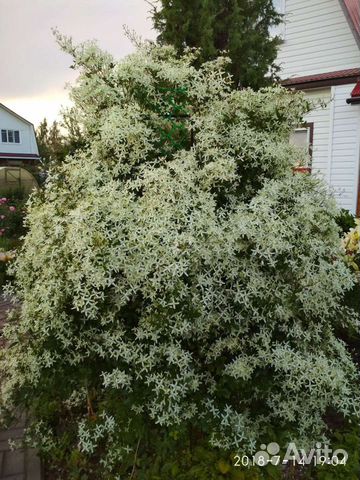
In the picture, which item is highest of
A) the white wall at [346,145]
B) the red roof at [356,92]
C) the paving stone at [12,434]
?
the red roof at [356,92]

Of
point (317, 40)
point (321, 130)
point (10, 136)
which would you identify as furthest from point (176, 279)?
point (10, 136)

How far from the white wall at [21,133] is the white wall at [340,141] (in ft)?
115

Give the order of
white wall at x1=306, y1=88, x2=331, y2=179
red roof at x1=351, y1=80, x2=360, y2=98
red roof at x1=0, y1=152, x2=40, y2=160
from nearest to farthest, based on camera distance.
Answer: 1. red roof at x1=351, y1=80, x2=360, y2=98
2. white wall at x1=306, y1=88, x2=331, y2=179
3. red roof at x1=0, y1=152, x2=40, y2=160

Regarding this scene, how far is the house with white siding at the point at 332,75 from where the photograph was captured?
9.95 metres

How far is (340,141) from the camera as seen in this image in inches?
400

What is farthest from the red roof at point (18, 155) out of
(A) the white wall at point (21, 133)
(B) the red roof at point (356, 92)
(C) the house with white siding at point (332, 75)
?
(B) the red roof at point (356, 92)

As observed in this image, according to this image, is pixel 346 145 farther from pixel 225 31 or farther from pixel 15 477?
pixel 15 477

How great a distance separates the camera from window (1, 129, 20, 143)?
38.7 metres

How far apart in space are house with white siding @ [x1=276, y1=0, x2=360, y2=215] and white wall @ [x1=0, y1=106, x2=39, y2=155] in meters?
33.9

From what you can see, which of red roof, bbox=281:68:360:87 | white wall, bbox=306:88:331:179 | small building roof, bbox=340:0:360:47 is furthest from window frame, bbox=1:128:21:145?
small building roof, bbox=340:0:360:47

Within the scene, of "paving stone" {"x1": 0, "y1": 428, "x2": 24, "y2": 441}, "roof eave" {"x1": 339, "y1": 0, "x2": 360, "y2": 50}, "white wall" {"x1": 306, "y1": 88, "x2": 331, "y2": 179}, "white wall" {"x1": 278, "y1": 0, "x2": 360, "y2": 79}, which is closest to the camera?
"paving stone" {"x1": 0, "y1": 428, "x2": 24, "y2": 441}

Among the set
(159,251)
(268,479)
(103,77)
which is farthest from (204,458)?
(103,77)

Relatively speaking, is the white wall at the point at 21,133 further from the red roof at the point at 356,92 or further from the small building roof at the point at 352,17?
the red roof at the point at 356,92

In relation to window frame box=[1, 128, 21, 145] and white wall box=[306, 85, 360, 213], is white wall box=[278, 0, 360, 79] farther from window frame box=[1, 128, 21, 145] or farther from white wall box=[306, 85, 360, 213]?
window frame box=[1, 128, 21, 145]
